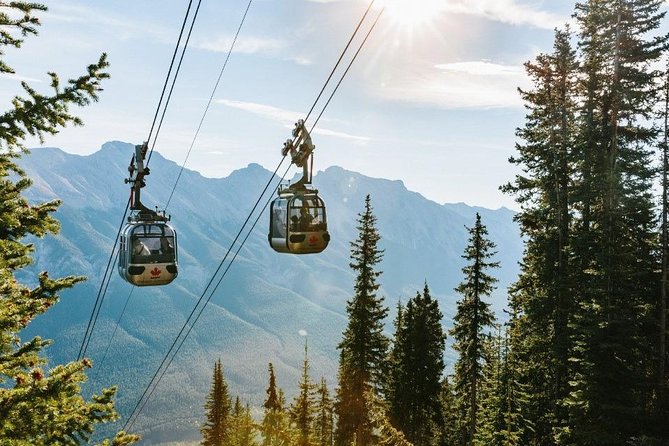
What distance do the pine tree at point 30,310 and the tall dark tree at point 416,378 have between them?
29.5 m

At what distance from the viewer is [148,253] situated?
16812mm

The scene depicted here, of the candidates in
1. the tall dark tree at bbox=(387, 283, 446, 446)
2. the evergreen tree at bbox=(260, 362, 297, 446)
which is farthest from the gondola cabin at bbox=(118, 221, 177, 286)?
the tall dark tree at bbox=(387, 283, 446, 446)

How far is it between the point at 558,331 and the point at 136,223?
892 inches

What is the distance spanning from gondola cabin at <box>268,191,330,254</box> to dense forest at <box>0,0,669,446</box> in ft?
19.6

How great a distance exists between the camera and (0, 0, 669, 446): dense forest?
8117mm

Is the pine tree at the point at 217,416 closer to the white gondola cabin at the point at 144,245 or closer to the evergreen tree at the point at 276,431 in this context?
the evergreen tree at the point at 276,431

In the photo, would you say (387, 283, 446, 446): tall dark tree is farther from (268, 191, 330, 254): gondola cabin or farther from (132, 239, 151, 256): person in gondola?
(132, 239, 151, 256): person in gondola

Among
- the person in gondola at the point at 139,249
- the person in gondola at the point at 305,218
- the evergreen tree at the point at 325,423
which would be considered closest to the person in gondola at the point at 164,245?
the person in gondola at the point at 139,249

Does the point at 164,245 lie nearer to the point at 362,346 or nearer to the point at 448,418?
the point at 362,346

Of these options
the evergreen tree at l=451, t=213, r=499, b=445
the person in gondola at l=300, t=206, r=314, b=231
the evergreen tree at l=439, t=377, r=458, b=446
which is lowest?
the evergreen tree at l=439, t=377, r=458, b=446

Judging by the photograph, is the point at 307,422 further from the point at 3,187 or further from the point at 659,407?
the point at 3,187

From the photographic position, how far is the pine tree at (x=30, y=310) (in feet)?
24.8

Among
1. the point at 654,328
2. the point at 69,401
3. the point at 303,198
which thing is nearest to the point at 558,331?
the point at 654,328

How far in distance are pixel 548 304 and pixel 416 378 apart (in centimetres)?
1299
